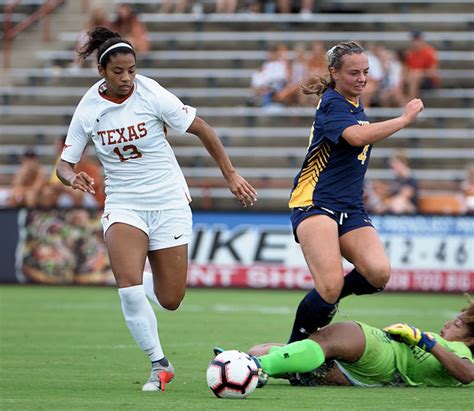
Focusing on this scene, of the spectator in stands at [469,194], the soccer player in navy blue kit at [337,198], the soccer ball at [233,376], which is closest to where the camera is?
the soccer ball at [233,376]

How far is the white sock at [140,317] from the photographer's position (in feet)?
26.2

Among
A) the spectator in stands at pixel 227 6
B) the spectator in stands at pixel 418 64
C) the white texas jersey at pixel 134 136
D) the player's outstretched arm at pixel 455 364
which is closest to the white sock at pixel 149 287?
the white texas jersey at pixel 134 136

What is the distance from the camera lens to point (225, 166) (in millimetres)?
8188

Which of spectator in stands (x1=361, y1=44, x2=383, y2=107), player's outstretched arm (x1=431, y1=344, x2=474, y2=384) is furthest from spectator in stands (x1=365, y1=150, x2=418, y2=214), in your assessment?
player's outstretched arm (x1=431, y1=344, x2=474, y2=384)

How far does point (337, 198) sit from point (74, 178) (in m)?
1.86

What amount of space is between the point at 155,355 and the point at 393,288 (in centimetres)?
1116

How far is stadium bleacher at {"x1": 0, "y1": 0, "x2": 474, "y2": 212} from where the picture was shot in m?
23.9

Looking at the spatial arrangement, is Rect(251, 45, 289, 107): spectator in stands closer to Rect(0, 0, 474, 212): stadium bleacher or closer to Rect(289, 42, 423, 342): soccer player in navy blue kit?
Rect(0, 0, 474, 212): stadium bleacher

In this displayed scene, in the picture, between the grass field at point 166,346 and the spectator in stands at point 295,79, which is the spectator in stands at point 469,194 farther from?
the spectator in stands at point 295,79

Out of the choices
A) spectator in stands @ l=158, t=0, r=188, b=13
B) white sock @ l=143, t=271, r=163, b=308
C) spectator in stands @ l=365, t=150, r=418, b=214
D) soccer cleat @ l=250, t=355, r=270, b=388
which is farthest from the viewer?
spectator in stands @ l=158, t=0, r=188, b=13

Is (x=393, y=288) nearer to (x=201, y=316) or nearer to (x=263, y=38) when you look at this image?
(x=201, y=316)

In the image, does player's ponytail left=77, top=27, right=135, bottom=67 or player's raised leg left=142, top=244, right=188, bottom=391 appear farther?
player's raised leg left=142, top=244, right=188, bottom=391

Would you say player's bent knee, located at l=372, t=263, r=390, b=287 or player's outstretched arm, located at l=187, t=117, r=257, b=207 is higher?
player's outstretched arm, located at l=187, t=117, r=257, b=207

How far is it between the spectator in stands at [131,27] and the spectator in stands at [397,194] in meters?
7.08
